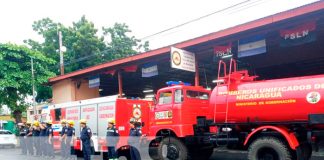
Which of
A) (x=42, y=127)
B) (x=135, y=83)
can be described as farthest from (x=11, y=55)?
(x=42, y=127)

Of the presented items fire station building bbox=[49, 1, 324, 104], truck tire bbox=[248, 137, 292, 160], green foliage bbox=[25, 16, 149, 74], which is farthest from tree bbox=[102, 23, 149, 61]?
truck tire bbox=[248, 137, 292, 160]

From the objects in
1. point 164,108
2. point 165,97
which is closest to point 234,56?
point 165,97

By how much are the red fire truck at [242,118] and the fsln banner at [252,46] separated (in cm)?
284

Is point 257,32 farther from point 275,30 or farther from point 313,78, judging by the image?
point 313,78

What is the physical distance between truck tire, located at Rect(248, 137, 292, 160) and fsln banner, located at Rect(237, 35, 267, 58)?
5.33m

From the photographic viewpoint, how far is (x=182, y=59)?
15.7m

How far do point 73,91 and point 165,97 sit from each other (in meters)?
13.9

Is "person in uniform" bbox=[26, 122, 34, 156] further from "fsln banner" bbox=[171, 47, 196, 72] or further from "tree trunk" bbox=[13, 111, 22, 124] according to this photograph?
"tree trunk" bbox=[13, 111, 22, 124]

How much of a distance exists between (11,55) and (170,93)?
18762 mm

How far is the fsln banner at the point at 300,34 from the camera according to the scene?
494 inches

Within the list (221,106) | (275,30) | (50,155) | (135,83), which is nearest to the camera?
(221,106)

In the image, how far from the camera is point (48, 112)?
63.7 feet

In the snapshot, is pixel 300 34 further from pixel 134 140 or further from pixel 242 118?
pixel 134 140

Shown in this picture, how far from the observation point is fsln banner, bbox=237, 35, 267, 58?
45.9ft
